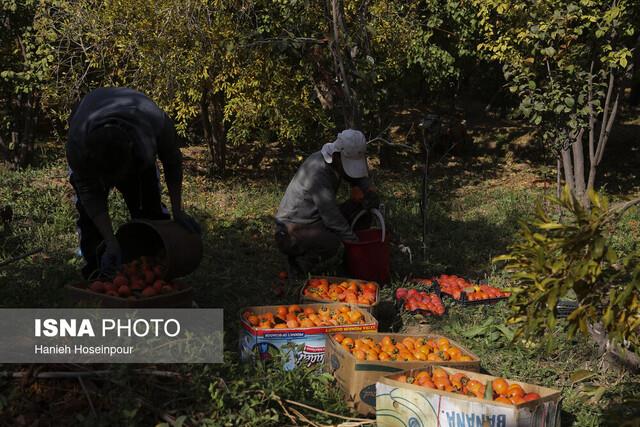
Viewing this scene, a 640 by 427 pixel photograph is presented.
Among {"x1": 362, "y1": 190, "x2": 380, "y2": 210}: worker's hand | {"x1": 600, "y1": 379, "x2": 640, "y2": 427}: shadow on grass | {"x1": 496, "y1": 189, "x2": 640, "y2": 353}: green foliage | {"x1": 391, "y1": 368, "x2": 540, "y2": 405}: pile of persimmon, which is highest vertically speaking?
{"x1": 496, "y1": 189, "x2": 640, "y2": 353}: green foliage

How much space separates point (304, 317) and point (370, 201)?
71.6 inches

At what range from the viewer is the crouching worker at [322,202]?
5866 millimetres

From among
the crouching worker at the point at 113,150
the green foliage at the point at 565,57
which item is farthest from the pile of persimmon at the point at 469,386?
the green foliage at the point at 565,57

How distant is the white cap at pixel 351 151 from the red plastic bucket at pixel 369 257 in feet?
1.25

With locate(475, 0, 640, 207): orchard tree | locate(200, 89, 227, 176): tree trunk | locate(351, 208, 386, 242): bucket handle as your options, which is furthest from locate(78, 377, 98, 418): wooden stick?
locate(200, 89, 227, 176): tree trunk

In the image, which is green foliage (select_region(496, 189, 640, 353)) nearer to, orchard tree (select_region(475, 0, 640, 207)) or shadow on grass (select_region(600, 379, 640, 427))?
shadow on grass (select_region(600, 379, 640, 427))

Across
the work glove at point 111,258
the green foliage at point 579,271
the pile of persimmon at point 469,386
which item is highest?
the green foliage at point 579,271

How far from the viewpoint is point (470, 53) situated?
41.1 feet

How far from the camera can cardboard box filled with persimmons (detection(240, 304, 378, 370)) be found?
4238 mm

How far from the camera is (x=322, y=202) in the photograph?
5.91m

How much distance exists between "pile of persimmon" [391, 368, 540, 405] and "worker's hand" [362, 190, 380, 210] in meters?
2.48

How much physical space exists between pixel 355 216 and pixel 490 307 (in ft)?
4.55

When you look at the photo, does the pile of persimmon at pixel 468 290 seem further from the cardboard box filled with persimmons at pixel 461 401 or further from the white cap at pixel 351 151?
the cardboard box filled with persimmons at pixel 461 401

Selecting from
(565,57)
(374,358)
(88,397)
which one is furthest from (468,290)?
(565,57)
